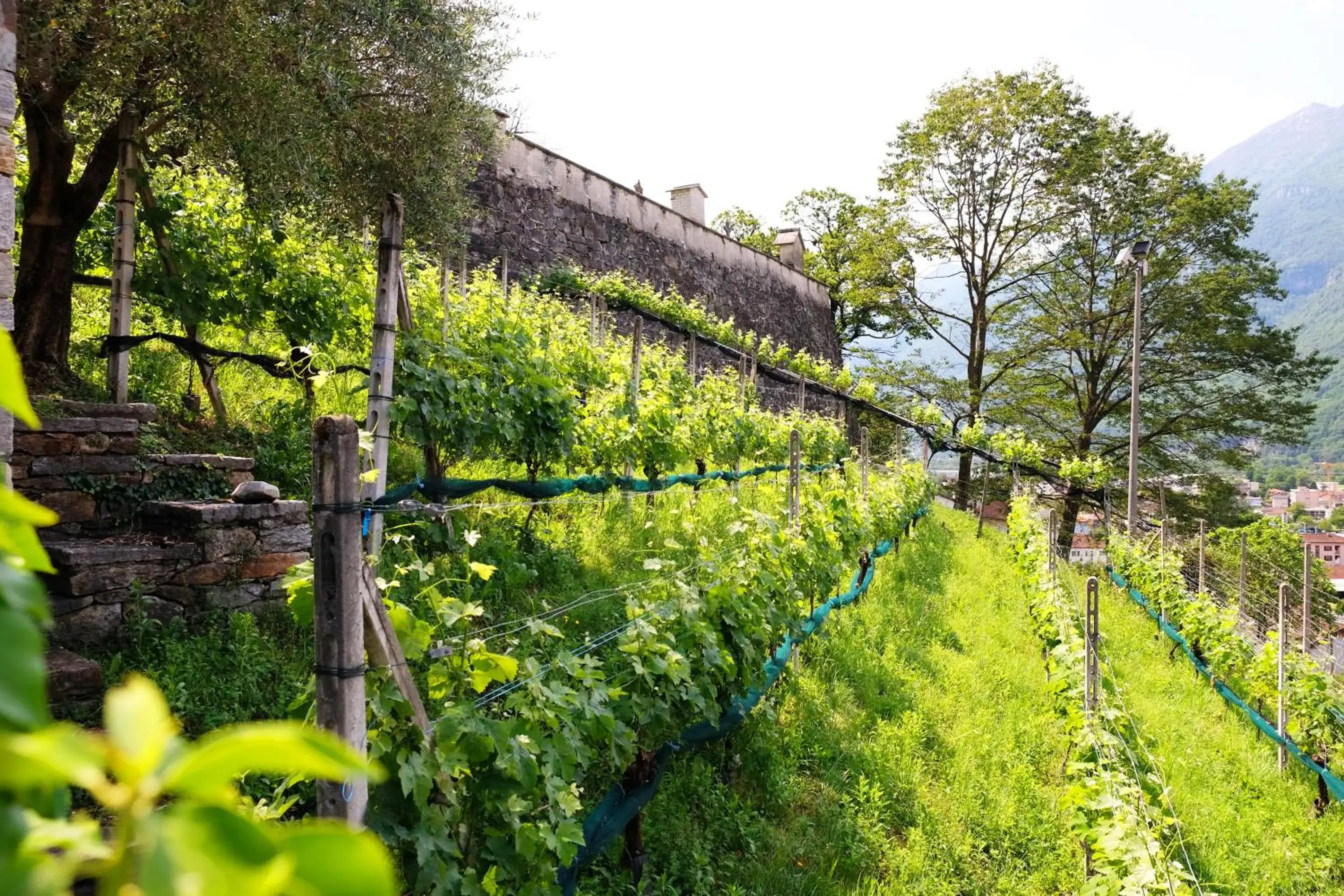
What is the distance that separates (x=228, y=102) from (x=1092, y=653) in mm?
6872

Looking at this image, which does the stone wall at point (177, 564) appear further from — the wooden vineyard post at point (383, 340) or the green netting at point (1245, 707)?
the green netting at point (1245, 707)

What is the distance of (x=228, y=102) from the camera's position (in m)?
5.98

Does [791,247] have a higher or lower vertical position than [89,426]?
higher

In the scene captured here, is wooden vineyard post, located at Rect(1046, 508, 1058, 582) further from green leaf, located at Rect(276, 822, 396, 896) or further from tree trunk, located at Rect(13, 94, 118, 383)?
green leaf, located at Rect(276, 822, 396, 896)

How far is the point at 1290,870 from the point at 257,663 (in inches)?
253

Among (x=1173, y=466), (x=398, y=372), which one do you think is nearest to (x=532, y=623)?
(x=398, y=372)

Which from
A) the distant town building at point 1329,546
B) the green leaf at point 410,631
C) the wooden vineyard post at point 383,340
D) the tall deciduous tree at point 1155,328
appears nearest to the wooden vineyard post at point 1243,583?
the tall deciduous tree at point 1155,328

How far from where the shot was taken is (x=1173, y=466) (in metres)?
21.8

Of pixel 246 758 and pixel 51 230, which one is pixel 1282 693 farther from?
pixel 51 230

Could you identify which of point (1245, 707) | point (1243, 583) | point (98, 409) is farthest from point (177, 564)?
point (1243, 583)

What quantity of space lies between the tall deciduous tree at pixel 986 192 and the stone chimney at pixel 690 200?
5.46 meters

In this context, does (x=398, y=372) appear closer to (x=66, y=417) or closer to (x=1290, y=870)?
(x=66, y=417)

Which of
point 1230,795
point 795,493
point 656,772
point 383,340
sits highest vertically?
point 383,340

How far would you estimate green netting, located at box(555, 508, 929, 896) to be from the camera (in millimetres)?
3439
